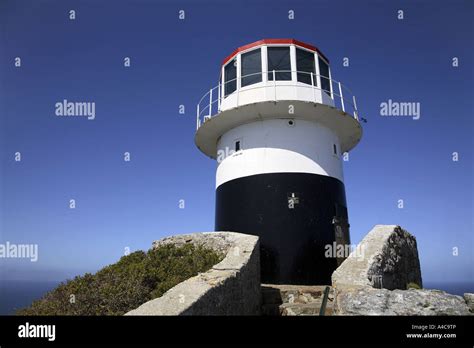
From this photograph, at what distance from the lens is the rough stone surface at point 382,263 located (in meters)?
7.42

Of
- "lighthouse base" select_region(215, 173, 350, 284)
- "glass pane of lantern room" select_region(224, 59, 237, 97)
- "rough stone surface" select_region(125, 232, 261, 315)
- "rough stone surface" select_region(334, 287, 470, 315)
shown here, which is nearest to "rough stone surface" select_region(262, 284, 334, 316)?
"rough stone surface" select_region(125, 232, 261, 315)

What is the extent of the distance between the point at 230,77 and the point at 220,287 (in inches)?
370

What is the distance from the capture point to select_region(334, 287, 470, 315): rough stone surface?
5.58 metres

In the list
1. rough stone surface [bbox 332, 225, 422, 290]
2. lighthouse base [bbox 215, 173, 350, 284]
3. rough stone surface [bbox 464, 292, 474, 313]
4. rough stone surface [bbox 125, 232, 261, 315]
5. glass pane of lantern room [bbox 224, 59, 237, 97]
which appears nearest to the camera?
rough stone surface [bbox 125, 232, 261, 315]

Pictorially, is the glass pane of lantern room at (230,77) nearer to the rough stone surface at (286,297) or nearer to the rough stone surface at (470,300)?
the rough stone surface at (286,297)

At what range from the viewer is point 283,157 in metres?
Result: 11.8

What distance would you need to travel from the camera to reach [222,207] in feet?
41.8

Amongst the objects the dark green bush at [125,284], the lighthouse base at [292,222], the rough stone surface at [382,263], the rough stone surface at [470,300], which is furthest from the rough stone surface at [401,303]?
the lighthouse base at [292,222]

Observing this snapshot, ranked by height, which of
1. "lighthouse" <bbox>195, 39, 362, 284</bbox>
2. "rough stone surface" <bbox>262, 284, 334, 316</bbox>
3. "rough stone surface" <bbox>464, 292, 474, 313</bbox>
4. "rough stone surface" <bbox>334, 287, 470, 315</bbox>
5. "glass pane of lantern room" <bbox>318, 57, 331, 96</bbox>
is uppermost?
"glass pane of lantern room" <bbox>318, 57, 331, 96</bbox>

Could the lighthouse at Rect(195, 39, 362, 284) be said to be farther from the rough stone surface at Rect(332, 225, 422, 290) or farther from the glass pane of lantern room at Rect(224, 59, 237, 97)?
the rough stone surface at Rect(332, 225, 422, 290)

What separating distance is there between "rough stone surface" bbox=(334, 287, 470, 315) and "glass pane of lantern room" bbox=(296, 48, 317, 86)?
851 centimetres
